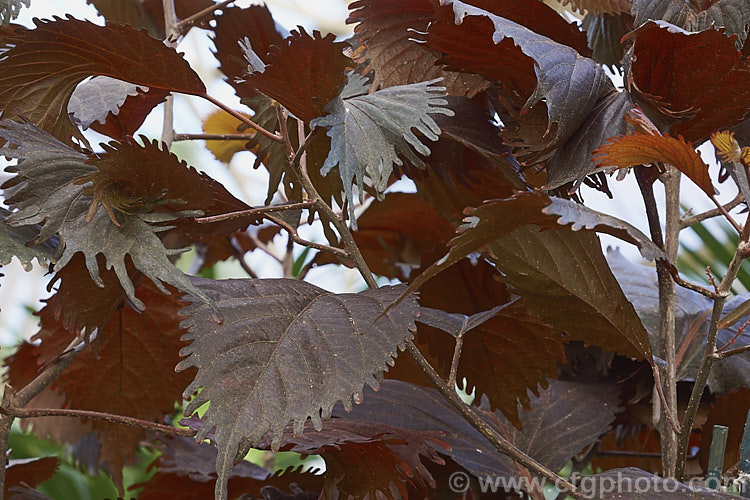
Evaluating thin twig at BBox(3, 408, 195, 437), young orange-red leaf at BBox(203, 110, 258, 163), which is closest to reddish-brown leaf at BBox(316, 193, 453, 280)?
young orange-red leaf at BBox(203, 110, 258, 163)

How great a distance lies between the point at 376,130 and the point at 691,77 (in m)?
0.18

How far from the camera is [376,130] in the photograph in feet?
1.09

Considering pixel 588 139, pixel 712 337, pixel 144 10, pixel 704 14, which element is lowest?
Answer: pixel 712 337

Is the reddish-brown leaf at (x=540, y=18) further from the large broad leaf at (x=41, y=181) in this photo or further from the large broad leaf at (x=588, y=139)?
the large broad leaf at (x=41, y=181)

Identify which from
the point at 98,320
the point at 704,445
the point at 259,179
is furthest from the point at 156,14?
the point at 259,179

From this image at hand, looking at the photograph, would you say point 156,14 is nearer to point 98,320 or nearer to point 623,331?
point 98,320

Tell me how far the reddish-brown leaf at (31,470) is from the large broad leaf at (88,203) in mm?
308

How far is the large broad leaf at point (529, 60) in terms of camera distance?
34 centimetres

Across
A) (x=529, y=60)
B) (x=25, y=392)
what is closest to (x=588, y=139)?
(x=529, y=60)

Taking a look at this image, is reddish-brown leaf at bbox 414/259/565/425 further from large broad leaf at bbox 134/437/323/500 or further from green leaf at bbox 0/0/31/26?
green leaf at bbox 0/0/31/26

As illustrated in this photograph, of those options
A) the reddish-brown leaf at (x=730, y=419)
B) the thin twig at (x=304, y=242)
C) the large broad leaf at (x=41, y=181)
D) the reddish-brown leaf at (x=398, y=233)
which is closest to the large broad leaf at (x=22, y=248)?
the large broad leaf at (x=41, y=181)

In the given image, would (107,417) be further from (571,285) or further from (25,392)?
(571,285)

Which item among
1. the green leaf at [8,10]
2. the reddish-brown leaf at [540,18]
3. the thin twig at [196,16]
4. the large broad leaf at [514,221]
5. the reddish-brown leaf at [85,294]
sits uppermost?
the thin twig at [196,16]

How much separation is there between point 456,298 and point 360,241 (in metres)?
0.25
